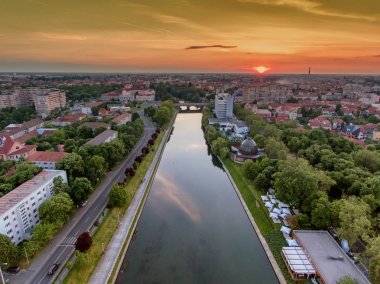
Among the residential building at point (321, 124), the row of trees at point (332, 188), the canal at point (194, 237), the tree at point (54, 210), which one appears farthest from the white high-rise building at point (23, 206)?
the residential building at point (321, 124)

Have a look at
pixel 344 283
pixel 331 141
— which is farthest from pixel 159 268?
pixel 331 141

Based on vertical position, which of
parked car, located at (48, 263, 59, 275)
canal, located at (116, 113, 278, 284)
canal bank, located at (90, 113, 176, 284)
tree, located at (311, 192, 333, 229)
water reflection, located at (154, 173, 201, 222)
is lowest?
canal, located at (116, 113, 278, 284)

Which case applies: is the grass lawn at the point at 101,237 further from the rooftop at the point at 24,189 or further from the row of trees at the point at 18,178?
the row of trees at the point at 18,178

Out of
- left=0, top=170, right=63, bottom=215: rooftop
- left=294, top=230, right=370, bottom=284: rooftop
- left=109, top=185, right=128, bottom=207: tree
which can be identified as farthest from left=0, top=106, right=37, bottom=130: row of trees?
left=294, top=230, right=370, bottom=284: rooftop

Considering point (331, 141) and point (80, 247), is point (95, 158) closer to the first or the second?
point (80, 247)

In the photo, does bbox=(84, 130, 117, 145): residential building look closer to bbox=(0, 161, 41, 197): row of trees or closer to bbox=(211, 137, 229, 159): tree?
bbox=(0, 161, 41, 197): row of trees
